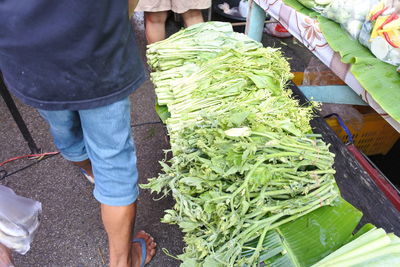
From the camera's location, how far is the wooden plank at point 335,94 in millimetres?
1881

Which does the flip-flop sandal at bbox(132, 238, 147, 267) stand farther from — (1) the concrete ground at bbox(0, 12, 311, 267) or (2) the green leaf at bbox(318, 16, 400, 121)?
(2) the green leaf at bbox(318, 16, 400, 121)

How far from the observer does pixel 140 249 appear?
194 cm

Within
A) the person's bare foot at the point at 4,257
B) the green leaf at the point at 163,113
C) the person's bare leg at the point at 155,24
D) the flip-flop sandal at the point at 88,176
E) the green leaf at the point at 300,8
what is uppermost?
the green leaf at the point at 300,8

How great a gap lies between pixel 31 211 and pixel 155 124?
141 centimetres

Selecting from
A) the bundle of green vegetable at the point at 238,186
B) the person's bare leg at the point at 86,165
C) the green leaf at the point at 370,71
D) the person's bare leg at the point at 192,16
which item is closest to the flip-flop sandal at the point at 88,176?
the person's bare leg at the point at 86,165

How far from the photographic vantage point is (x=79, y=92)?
123 cm

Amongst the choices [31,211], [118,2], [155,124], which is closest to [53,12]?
[118,2]

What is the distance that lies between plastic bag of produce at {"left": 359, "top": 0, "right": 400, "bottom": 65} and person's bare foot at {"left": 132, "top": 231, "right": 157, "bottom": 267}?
174 centimetres

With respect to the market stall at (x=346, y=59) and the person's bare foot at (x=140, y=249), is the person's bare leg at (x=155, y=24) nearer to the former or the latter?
the market stall at (x=346, y=59)

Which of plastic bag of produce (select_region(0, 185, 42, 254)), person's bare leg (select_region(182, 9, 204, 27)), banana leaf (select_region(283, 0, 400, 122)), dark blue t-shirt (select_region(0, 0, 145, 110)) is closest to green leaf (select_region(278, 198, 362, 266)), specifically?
banana leaf (select_region(283, 0, 400, 122))

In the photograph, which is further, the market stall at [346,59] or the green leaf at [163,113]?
the green leaf at [163,113]

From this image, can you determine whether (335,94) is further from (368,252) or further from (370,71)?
(368,252)

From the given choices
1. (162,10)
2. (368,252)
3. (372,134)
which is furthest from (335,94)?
(162,10)

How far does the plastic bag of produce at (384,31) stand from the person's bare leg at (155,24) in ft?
6.73
